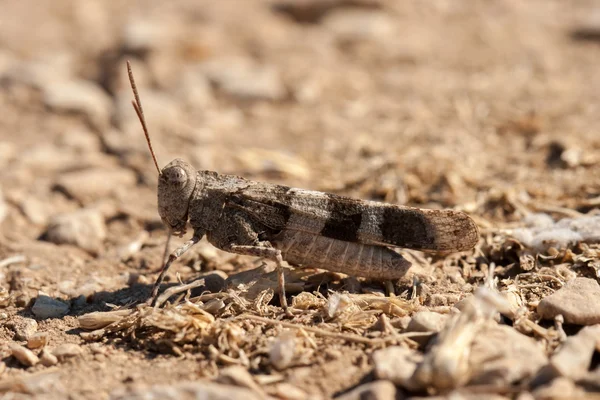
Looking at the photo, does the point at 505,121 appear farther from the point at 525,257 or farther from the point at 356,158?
the point at 525,257

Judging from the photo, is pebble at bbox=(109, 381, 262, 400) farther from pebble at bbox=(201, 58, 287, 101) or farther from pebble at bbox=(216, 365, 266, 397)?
pebble at bbox=(201, 58, 287, 101)

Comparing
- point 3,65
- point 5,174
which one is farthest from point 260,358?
point 3,65

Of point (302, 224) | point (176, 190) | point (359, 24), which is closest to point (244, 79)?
point (359, 24)

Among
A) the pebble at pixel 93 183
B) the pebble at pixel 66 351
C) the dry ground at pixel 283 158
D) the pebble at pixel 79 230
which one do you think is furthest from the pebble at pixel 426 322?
the pebble at pixel 93 183

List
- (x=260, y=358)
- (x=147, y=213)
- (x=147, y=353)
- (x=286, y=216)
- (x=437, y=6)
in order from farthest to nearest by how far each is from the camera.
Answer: (x=437, y=6)
(x=147, y=213)
(x=286, y=216)
(x=147, y=353)
(x=260, y=358)

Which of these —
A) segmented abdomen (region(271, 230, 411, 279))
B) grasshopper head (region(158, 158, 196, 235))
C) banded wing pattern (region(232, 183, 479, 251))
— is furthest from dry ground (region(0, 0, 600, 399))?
grasshopper head (region(158, 158, 196, 235))

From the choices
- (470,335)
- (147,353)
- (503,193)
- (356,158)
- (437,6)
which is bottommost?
(147,353)

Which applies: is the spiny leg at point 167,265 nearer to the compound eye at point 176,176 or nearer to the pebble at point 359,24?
the compound eye at point 176,176

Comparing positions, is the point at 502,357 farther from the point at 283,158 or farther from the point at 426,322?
the point at 283,158
